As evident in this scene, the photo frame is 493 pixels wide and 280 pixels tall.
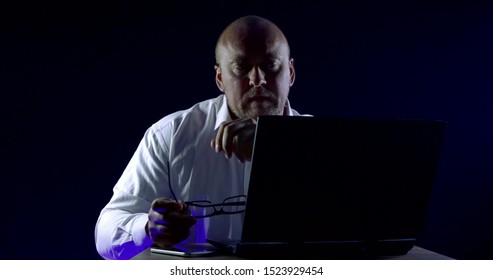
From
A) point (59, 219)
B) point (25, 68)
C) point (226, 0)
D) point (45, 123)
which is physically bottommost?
point (59, 219)

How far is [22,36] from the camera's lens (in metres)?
2.60

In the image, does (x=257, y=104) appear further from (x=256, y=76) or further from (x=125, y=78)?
(x=125, y=78)

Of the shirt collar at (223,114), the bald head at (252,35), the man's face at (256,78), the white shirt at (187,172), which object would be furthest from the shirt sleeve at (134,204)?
the bald head at (252,35)

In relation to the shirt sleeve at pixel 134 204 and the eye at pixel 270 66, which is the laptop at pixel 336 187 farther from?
the eye at pixel 270 66

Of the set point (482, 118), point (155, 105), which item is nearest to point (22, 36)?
point (155, 105)

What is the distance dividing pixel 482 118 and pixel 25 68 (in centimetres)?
202

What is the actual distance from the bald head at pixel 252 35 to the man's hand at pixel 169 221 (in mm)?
910

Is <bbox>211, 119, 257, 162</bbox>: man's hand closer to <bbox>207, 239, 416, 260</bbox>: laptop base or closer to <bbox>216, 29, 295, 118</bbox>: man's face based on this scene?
<bbox>207, 239, 416, 260</bbox>: laptop base

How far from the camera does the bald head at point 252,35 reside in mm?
2076

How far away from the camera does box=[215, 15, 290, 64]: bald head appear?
208 centimetres

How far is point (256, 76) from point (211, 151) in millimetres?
281

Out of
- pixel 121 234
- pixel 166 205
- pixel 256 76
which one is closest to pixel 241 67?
pixel 256 76
